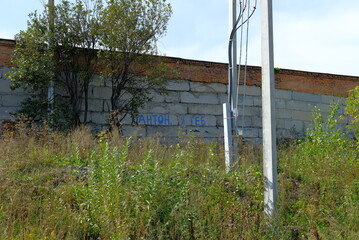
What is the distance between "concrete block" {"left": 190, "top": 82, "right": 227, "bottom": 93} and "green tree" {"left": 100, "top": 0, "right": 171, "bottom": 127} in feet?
3.66

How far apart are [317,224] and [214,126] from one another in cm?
622

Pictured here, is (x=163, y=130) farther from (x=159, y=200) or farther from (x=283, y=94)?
(x=159, y=200)

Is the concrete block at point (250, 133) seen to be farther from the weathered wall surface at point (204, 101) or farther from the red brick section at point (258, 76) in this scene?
the red brick section at point (258, 76)

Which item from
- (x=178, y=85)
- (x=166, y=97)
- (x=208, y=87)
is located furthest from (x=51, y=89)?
(x=208, y=87)

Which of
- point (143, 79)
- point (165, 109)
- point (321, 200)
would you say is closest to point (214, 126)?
point (165, 109)

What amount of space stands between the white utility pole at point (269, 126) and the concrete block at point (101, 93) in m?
5.40

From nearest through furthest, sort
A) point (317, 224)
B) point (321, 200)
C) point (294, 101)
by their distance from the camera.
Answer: point (317, 224) < point (321, 200) < point (294, 101)

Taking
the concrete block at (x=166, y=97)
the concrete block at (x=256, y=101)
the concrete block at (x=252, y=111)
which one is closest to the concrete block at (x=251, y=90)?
the concrete block at (x=256, y=101)

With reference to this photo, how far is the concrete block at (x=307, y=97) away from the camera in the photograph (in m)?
13.3

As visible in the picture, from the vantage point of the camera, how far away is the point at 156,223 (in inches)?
198

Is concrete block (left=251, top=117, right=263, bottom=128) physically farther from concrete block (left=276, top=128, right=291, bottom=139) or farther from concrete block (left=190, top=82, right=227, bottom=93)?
concrete block (left=190, top=82, right=227, bottom=93)

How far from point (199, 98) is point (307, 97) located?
395cm

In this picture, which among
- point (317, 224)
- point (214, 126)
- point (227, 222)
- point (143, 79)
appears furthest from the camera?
point (214, 126)

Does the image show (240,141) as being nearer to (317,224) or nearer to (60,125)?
(317,224)
